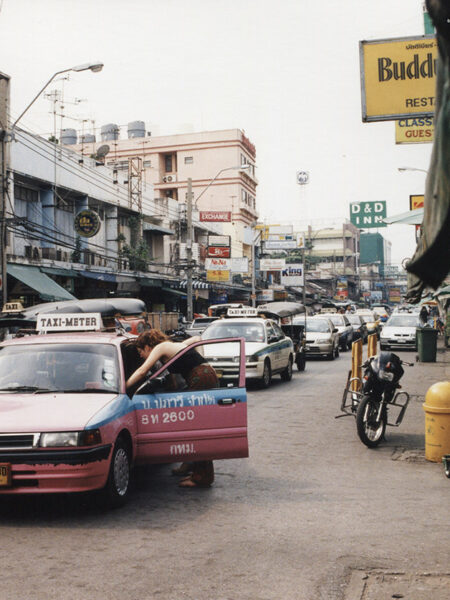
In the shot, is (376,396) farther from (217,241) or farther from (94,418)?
(217,241)

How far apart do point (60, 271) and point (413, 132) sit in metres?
16.6

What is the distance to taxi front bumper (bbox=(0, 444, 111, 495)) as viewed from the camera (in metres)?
5.85

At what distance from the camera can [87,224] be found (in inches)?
1117

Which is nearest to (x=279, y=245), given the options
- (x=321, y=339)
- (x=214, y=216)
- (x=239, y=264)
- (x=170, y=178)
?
(x=170, y=178)

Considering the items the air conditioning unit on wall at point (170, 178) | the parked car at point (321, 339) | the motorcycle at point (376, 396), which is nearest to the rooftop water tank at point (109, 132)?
the air conditioning unit on wall at point (170, 178)

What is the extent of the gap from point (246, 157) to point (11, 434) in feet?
235

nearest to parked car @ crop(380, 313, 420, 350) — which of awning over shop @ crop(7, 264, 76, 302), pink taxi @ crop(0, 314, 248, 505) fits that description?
awning over shop @ crop(7, 264, 76, 302)

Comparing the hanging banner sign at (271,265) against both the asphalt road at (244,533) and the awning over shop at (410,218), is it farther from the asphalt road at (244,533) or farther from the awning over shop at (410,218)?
the awning over shop at (410,218)

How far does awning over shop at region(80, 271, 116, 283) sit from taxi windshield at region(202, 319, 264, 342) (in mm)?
13566

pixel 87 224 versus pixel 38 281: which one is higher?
pixel 87 224

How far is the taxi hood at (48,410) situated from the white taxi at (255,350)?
9.12m

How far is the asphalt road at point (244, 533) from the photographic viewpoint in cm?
467

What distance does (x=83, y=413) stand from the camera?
6199 millimetres

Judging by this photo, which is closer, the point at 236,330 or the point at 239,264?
the point at 236,330
